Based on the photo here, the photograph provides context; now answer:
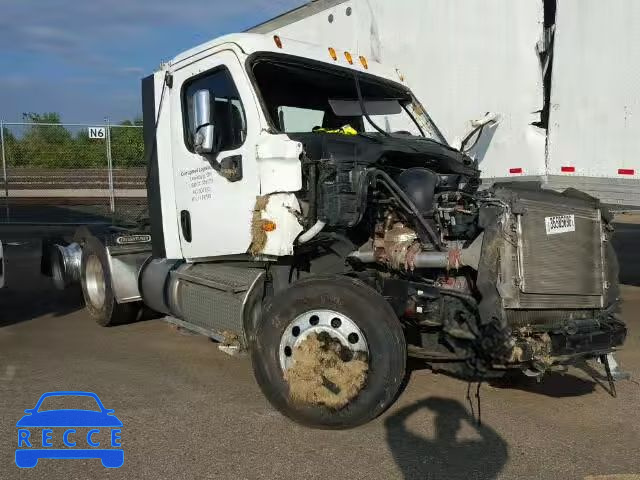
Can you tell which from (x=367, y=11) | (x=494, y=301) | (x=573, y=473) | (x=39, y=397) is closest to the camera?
(x=573, y=473)

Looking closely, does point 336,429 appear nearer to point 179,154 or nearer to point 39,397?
point 39,397

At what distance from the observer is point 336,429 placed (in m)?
4.00

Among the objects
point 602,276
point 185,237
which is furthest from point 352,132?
point 602,276

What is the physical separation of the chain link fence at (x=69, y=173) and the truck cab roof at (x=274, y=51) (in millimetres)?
8472

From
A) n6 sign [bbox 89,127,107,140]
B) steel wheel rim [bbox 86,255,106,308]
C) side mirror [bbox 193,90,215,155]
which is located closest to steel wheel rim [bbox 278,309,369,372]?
side mirror [bbox 193,90,215,155]

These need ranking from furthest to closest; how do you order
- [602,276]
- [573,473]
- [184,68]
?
[184,68]
[602,276]
[573,473]

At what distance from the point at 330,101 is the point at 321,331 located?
2379 mm

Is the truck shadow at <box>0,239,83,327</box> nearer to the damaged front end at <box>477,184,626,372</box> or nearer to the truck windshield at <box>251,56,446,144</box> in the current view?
the truck windshield at <box>251,56,446,144</box>

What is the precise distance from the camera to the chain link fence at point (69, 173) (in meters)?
14.7

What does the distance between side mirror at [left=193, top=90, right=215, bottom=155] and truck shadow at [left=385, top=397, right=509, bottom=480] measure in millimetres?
2354

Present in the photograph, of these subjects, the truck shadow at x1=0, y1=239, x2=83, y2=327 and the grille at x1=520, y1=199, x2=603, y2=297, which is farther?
A: the truck shadow at x1=0, y1=239, x2=83, y2=327

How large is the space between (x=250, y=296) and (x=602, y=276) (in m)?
2.48

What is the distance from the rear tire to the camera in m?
6.63

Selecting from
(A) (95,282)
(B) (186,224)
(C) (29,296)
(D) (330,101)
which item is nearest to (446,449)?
(B) (186,224)
